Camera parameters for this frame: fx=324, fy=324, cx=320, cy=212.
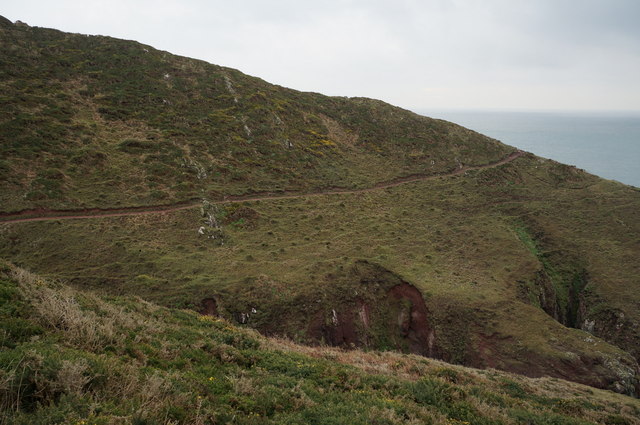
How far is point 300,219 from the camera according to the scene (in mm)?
38719

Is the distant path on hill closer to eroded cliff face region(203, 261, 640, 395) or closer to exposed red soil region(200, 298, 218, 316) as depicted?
exposed red soil region(200, 298, 218, 316)

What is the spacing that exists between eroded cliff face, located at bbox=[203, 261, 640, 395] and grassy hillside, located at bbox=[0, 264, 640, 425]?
6.34 meters

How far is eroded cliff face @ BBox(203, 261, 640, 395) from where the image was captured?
23297 millimetres

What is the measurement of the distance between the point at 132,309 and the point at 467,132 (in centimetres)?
7029

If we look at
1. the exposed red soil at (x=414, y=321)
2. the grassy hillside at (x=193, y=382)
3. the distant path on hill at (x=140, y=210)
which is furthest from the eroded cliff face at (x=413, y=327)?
the distant path on hill at (x=140, y=210)

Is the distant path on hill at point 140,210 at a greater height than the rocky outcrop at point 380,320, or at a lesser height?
greater

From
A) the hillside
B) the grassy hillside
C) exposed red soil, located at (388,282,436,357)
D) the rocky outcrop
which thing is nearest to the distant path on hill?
the hillside

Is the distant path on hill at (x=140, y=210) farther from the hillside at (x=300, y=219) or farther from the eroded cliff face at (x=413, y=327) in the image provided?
the eroded cliff face at (x=413, y=327)

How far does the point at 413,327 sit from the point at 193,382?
23.2 m

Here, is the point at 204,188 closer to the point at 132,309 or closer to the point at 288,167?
the point at 288,167

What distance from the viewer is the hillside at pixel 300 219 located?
2534 centimetres

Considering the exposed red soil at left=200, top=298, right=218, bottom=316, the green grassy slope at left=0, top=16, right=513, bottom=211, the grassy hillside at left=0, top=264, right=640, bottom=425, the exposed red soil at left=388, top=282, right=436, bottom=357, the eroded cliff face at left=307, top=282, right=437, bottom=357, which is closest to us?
the grassy hillside at left=0, top=264, right=640, bottom=425

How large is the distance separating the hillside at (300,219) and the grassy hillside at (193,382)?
854 centimetres

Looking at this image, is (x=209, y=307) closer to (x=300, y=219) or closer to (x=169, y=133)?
(x=300, y=219)
